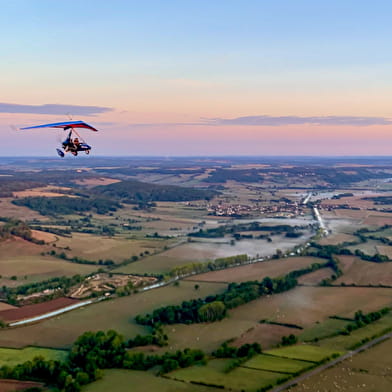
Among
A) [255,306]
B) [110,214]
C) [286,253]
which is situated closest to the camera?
[255,306]

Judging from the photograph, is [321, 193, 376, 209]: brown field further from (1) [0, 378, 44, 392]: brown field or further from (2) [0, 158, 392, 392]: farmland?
(1) [0, 378, 44, 392]: brown field

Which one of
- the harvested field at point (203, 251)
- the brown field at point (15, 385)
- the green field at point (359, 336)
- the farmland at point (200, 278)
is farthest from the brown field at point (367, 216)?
the brown field at point (15, 385)

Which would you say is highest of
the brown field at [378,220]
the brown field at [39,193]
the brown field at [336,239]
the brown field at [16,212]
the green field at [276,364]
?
the brown field at [39,193]

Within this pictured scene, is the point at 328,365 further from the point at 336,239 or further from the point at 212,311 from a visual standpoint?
the point at 336,239

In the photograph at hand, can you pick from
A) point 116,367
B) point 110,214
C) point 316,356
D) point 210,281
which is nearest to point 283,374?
point 316,356

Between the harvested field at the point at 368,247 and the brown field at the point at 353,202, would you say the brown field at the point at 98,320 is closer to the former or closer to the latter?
the harvested field at the point at 368,247

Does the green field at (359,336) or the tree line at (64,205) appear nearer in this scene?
the green field at (359,336)

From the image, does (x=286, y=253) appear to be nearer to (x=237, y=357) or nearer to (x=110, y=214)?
(x=237, y=357)

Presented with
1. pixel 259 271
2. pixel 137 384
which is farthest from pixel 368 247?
pixel 137 384

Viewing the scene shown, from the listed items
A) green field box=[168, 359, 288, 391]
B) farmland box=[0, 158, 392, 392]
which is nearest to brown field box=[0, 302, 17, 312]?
farmland box=[0, 158, 392, 392]
